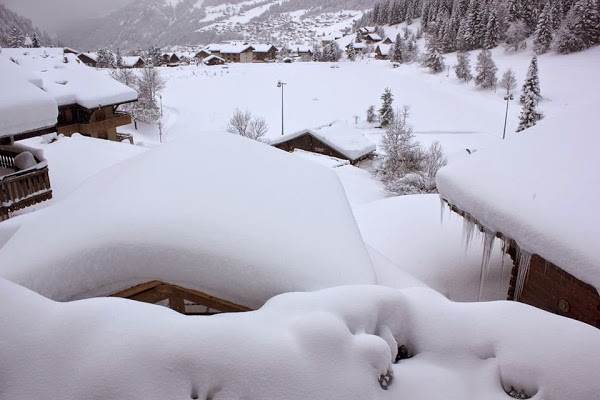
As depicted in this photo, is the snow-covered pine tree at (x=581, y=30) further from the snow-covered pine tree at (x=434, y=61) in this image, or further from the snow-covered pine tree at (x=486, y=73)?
the snow-covered pine tree at (x=434, y=61)

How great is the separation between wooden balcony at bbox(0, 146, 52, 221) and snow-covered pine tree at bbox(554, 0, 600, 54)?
72.0 metres

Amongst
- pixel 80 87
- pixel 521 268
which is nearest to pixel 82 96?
pixel 80 87

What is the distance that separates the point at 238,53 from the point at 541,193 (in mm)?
111489

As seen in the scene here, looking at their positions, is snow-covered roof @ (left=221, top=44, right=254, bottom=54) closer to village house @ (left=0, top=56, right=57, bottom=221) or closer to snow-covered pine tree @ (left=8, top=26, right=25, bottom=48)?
snow-covered pine tree @ (left=8, top=26, right=25, bottom=48)

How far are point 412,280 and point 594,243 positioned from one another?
2.33 meters

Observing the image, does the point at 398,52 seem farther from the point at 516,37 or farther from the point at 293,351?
the point at 293,351

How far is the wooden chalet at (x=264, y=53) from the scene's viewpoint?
10881cm

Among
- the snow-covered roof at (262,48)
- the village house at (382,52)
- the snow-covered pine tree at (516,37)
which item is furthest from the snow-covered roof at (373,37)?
the snow-covered pine tree at (516,37)

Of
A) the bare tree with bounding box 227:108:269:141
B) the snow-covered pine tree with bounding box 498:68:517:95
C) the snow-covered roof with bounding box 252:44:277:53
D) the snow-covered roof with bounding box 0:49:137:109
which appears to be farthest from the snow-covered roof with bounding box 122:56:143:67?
the snow-covered pine tree with bounding box 498:68:517:95

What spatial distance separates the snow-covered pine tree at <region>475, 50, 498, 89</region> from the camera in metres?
60.0

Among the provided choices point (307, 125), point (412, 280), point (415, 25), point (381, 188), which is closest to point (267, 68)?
point (307, 125)

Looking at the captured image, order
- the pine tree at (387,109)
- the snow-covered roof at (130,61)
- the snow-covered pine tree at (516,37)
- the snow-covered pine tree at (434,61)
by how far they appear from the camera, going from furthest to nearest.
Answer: the snow-covered roof at (130,61), the snow-covered pine tree at (434,61), the snow-covered pine tree at (516,37), the pine tree at (387,109)

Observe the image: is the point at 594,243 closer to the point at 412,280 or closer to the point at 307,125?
the point at 412,280

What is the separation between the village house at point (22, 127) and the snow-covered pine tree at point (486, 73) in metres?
62.1
